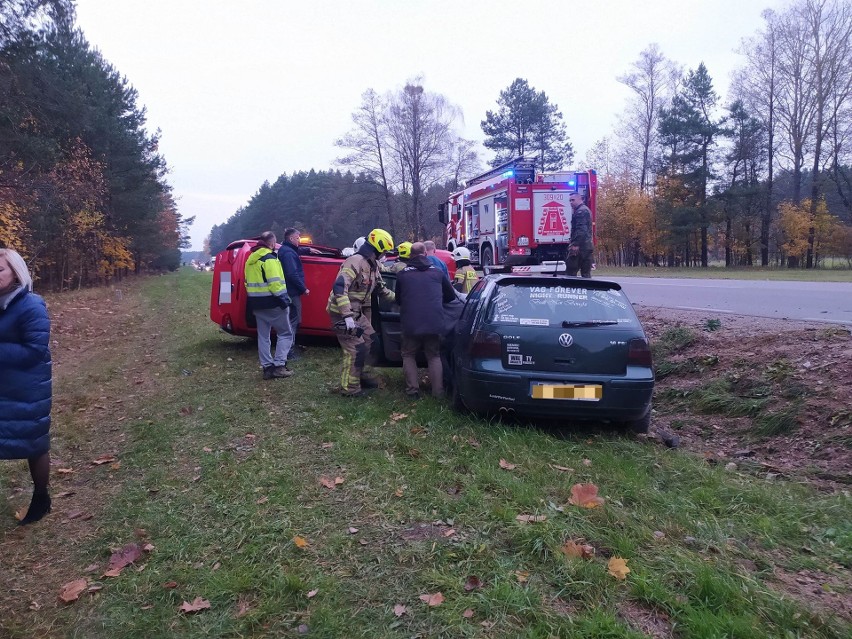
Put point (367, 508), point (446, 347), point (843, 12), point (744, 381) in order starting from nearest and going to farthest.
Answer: point (367, 508), point (744, 381), point (446, 347), point (843, 12)

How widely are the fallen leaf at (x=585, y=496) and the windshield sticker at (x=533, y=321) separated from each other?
1639 millimetres

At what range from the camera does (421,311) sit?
22.9ft

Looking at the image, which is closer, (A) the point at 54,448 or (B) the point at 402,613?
(B) the point at 402,613

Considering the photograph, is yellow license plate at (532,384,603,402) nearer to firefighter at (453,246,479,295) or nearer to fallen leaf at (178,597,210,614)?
fallen leaf at (178,597,210,614)

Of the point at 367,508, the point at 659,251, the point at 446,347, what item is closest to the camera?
the point at 367,508

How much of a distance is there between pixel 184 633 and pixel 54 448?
389 centimetres

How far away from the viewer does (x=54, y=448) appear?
6105 millimetres

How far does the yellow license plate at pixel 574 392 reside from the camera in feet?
17.9

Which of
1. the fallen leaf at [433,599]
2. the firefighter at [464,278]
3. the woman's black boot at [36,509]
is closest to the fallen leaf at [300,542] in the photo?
the fallen leaf at [433,599]

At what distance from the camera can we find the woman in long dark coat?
3.99 m

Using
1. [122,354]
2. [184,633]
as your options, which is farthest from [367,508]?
[122,354]

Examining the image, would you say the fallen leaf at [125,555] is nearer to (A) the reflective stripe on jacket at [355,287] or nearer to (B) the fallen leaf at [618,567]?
(B) the fallen leaf at [618,567]

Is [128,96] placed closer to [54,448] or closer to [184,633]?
[54,448]

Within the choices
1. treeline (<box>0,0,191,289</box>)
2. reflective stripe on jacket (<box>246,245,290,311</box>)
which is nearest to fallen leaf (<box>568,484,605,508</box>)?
reflective stripe on jacket (<box>246,245,290,311</box>)
